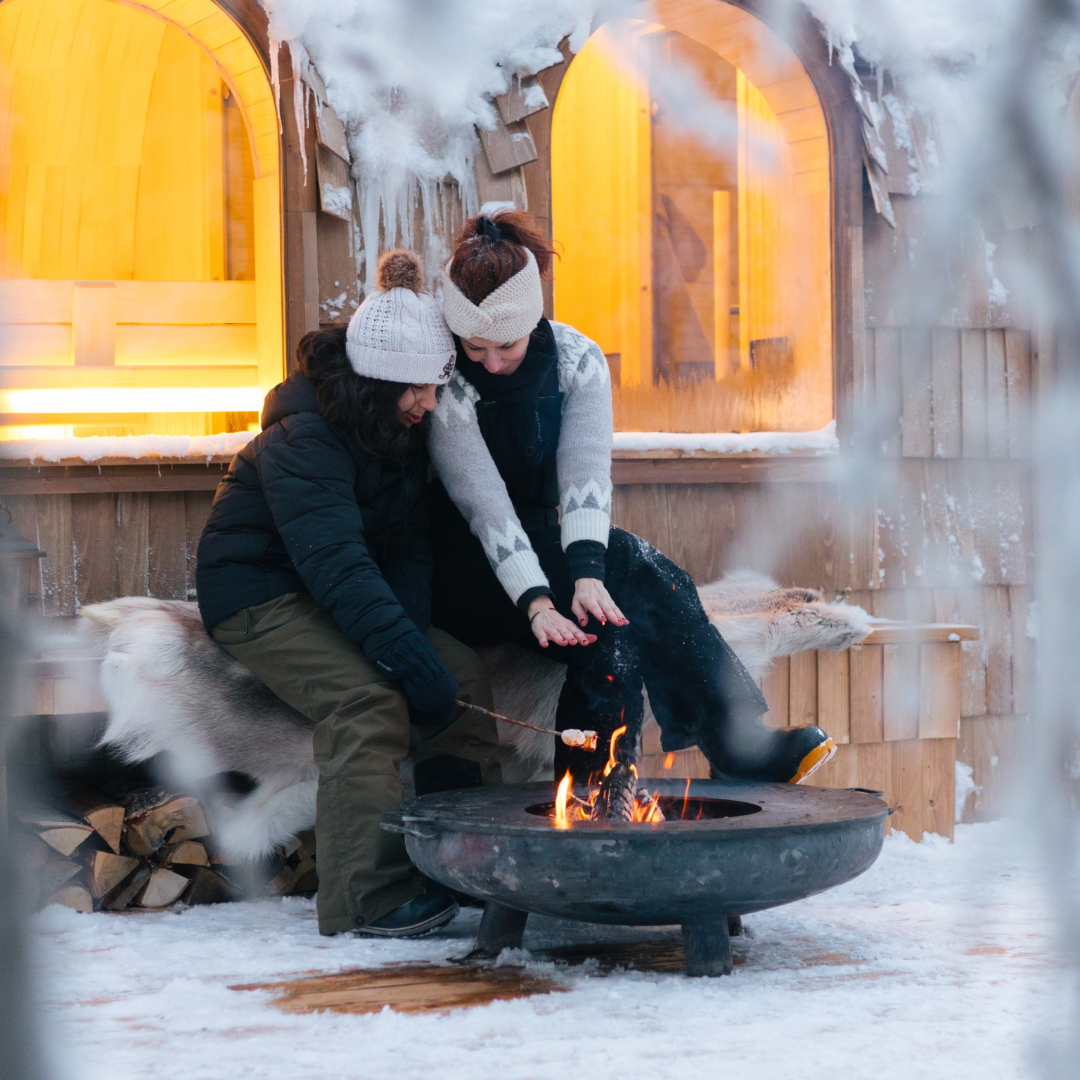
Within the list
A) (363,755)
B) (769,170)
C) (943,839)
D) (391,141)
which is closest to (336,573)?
(363,755)

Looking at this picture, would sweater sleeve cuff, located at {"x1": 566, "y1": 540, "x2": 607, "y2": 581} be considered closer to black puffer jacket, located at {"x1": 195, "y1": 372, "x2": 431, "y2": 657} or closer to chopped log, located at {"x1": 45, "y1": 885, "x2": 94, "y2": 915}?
black puffer jacket, located at {"x1": 195, "y1": 372, "x2": 431, "y2": 657}

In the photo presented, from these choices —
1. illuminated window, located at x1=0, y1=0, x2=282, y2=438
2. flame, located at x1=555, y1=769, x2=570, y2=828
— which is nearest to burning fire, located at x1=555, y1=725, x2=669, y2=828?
flame, located at x1=555, y1=769, x2=570, y2=828

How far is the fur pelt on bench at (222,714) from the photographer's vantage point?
2516 mm

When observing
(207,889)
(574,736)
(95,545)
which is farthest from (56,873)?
(574,736)

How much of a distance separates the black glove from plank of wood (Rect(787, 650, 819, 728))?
4.13ft

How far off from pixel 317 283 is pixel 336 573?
1.19m

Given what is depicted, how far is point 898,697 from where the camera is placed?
333cm

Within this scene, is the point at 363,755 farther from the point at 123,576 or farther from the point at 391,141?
the point at 391,141

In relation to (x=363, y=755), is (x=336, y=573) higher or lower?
higher

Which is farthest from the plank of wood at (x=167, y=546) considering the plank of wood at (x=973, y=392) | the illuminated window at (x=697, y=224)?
the plank of wood at (x=973, y=392)

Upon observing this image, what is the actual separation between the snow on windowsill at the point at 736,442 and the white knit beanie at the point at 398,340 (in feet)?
3.67

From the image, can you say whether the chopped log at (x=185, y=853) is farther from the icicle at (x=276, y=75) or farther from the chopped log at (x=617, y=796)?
the icicle at (x=276, y=75)

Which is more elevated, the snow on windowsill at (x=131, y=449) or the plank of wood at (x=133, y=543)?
the snow on windowsill at (x=131, y=449)

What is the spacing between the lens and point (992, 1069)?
1.54m
